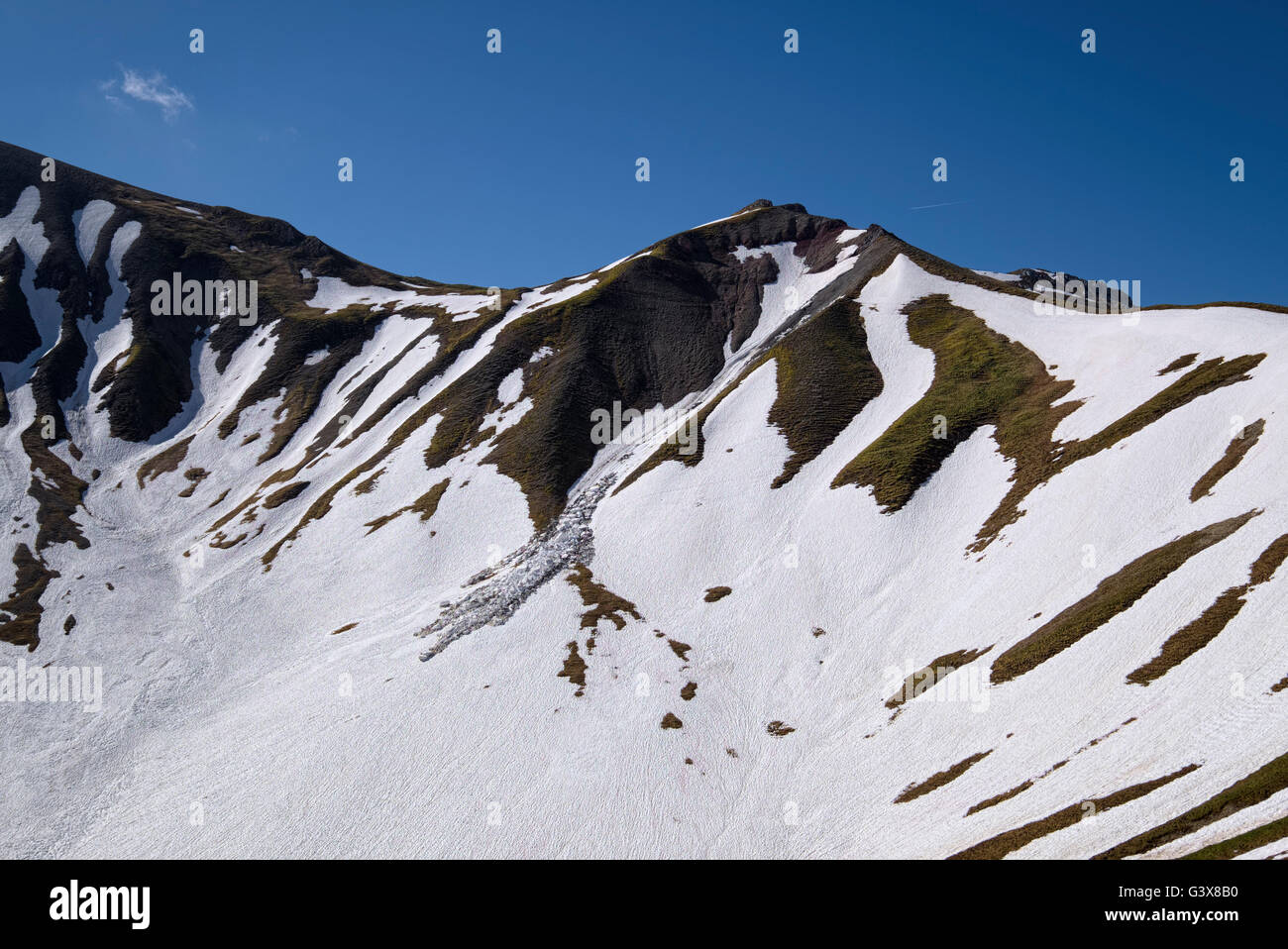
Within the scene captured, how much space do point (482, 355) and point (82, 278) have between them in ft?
316

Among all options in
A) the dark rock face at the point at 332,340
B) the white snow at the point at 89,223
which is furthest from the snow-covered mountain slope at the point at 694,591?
the white snow at the point at 89,223

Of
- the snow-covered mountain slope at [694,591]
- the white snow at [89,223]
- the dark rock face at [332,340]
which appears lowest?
the snow-covered mountain slope at [694,591]

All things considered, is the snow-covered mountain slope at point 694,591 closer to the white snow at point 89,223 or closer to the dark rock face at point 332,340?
the dark rock face at point 332,340

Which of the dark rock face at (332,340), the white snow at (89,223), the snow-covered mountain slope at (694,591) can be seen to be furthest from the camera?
the white snow at (89,223)

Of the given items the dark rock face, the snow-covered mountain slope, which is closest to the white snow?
the dark rock face

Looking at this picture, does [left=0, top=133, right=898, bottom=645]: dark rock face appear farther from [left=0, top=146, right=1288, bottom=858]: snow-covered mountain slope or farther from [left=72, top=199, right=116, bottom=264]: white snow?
[left=72, top=199, right=116, bottom=264]: white snow

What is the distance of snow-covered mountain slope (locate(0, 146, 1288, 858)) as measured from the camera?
1430 inches

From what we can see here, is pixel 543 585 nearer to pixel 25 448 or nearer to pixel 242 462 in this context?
pixel 242 462

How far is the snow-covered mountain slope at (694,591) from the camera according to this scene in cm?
3631

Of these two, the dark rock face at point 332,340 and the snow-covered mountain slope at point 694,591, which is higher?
the dark rock face at point 332,340

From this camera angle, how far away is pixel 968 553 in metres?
55.8

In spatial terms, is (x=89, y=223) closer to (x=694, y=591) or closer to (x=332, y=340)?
(x=332, y=340)

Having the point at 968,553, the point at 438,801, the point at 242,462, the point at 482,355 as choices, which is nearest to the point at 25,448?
the point at 242,462

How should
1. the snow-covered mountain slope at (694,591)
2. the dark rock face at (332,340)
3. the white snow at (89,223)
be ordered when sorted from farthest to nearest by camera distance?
the white snow at (89,223), the dark rock face at (332,340), the snow-covered mountain slope at (694,591)
